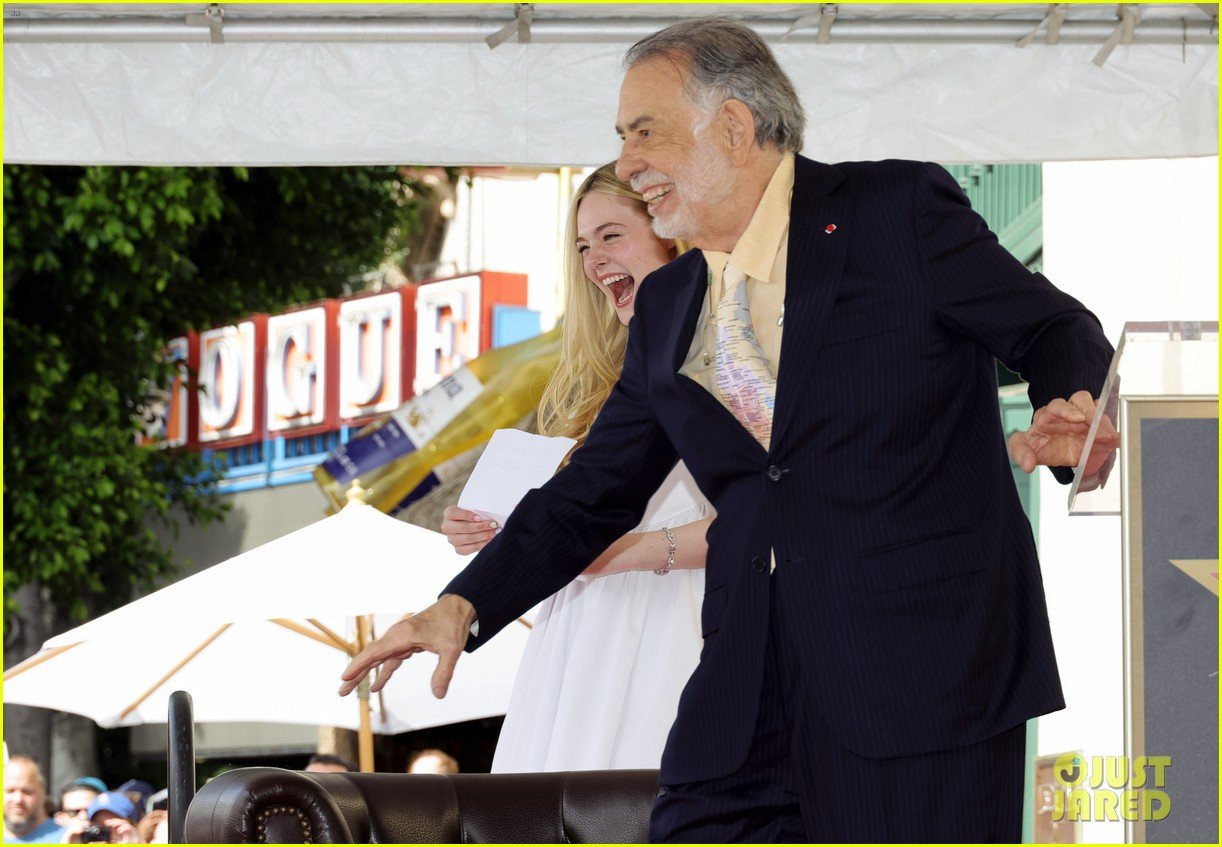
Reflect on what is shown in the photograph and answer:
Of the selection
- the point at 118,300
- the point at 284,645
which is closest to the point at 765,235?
the point at 284,645

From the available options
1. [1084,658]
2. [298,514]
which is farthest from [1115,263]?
[298,514]

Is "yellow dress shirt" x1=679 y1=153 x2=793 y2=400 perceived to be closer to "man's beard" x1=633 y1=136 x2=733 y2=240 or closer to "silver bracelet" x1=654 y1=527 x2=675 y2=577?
"man's beard" x1=633 y1=136 x2=733 y2=240

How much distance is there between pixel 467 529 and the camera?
4.11m

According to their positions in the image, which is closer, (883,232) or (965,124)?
(883,232)

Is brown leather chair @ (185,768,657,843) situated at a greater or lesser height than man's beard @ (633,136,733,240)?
lesser

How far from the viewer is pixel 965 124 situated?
4820 mm

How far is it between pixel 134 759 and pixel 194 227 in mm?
11097

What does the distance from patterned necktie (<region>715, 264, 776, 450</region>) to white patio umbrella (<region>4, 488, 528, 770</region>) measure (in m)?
4.20

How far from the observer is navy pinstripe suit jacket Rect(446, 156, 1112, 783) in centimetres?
236

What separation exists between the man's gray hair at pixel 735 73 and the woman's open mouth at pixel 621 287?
52.5 inches

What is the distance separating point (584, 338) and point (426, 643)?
176 cm

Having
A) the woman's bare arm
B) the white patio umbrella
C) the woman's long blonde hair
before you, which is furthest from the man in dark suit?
the white patio umbrella

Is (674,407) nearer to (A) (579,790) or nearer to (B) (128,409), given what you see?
(A) (579,790)

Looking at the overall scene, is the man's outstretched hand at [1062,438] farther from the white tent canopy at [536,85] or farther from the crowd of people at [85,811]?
the crowd of people at [85,811]
